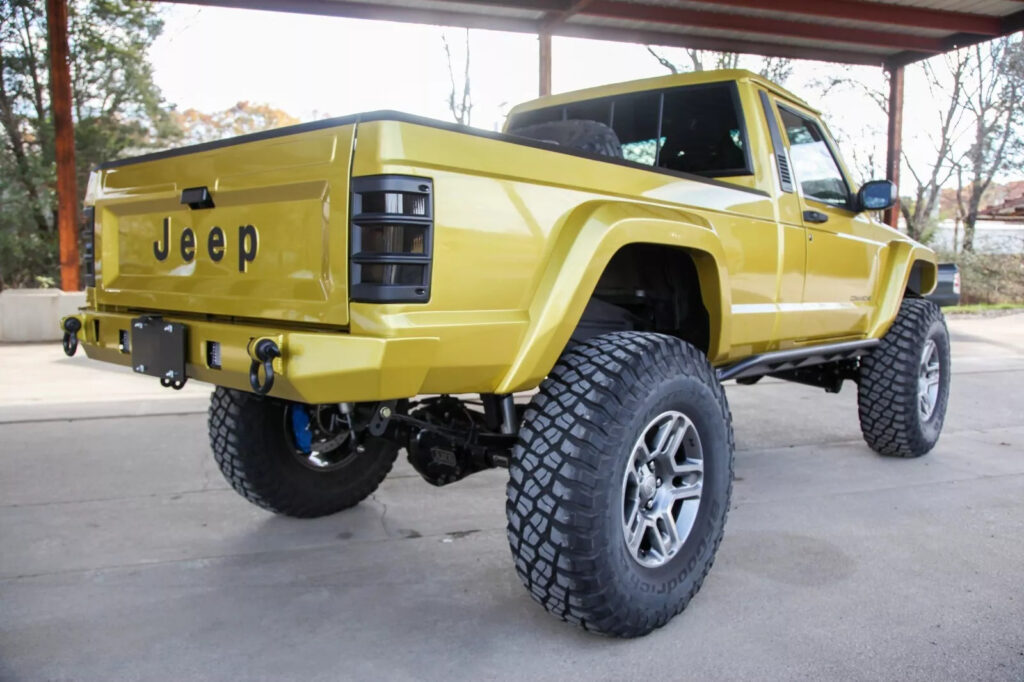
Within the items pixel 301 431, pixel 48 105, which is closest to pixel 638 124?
pixel 301 431

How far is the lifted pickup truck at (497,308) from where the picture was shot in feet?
6.80

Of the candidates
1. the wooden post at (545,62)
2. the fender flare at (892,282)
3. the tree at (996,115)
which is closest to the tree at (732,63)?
the tree at (996,115)

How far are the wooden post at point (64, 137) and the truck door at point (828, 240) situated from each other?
9323mm

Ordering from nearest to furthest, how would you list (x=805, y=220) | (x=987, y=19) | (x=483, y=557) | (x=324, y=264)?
(x=324, y=264), (x=483, y=557), (x=805, y=220), (x=987, y=19)

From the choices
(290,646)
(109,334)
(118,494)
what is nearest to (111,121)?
(118,494)

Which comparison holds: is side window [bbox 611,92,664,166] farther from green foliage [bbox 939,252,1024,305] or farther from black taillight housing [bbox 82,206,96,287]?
green foliage [bbox 939,252,1024,305]

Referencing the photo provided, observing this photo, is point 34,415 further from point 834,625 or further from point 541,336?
point 834,625

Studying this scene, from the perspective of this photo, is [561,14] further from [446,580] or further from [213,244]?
[446,580]

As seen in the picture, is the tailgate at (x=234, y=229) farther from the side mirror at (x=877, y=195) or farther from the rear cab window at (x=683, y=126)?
the side mirror at (x=877, y=195)

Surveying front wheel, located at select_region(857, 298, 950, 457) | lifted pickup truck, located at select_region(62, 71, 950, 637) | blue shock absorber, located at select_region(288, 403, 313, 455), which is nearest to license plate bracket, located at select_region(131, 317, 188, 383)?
lifted pickup truck, located at select_region(62, 71, 950, 637)

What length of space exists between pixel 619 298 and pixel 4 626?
2559mm

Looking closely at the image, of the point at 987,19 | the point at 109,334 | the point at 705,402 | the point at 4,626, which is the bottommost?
the point at 4,626

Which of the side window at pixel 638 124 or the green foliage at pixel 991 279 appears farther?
the green foliage at pixel 991 279

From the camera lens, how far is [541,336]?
7.63 feet
